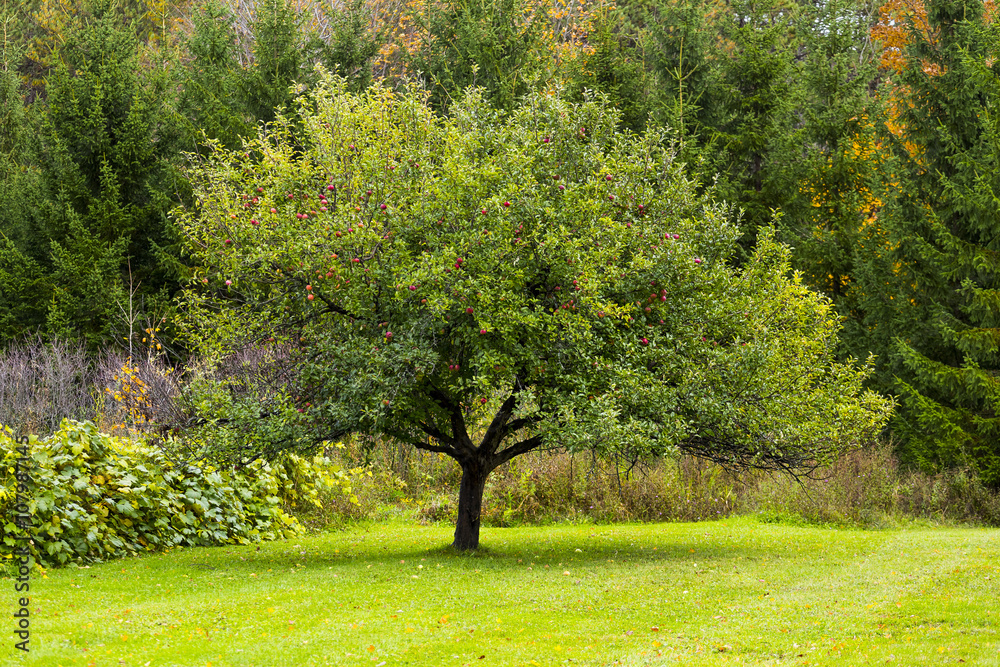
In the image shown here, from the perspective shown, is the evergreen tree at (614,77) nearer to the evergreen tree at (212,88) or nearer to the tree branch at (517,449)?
the evergreen tree at (212,88)

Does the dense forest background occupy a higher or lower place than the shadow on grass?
higher

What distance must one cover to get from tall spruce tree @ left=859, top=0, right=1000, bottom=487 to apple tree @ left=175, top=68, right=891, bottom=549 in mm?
5714

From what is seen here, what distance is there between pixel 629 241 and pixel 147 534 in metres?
6.66

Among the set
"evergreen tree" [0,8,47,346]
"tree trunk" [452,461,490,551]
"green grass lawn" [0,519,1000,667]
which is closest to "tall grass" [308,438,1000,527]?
"green grass lawn" [0,519,1000,667]

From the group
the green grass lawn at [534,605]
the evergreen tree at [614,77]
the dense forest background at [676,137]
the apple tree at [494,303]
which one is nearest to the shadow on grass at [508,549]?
the green grass lawn at [534,605]

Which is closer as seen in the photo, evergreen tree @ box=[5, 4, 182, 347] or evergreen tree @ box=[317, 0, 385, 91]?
evergreen tree @ box=[5, 4, 182, 347]

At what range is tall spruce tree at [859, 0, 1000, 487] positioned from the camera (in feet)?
54.8

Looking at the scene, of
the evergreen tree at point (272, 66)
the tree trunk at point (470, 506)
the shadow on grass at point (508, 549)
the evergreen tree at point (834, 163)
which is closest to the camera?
the shadow on grass at point (508, 549)

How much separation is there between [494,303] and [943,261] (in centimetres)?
1092

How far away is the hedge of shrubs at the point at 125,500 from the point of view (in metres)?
10.2

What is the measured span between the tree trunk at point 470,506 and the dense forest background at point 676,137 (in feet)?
28.8

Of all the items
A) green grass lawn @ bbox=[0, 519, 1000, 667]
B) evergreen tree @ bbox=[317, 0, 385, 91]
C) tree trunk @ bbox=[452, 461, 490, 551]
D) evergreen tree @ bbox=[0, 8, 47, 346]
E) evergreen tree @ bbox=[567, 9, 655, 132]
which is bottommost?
green grass lawn @ bbox=[0, 519, 1000, 667]

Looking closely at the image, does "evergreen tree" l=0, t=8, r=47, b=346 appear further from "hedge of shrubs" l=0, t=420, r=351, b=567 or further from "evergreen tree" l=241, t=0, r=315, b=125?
"hedge of shrubs" l=0, t=420, r=351, b=567

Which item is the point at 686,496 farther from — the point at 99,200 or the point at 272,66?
the point at 99,200
